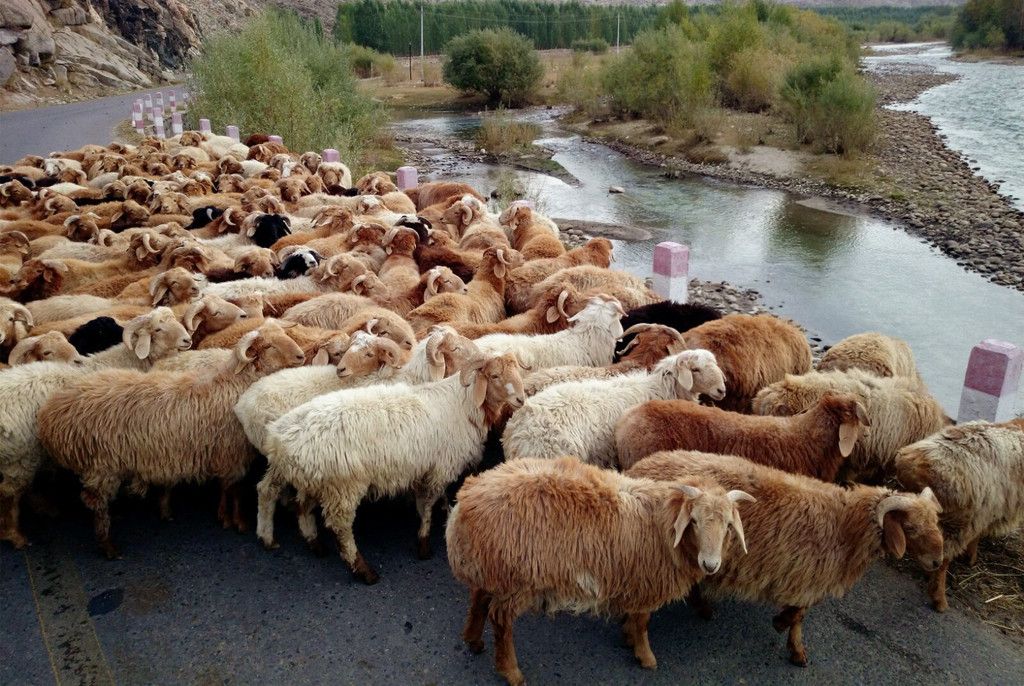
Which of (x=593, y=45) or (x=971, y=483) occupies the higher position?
(x=593, y=45)

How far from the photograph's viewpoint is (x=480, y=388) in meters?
4.80

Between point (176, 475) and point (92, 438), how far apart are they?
528 mm

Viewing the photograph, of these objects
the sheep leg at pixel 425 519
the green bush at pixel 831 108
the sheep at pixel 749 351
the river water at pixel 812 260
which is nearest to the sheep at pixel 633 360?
the sheep at pixel 749 351

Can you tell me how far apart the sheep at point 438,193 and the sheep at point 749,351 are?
600 centimetres

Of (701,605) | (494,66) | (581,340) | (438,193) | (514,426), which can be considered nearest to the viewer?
(701,605)

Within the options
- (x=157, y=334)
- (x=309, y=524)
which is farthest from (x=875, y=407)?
(x=157, y=334)

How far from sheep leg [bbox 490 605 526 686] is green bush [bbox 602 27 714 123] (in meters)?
28.4

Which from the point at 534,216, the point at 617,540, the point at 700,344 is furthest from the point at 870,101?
the point at 617,540

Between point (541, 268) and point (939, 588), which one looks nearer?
point (939, 588)

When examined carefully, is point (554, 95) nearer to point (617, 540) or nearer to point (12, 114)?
point (12, 114)

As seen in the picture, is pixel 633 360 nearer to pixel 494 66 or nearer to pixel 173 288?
pixel 173 288

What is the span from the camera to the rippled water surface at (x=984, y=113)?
25297 millimetres

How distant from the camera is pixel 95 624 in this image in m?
4.15

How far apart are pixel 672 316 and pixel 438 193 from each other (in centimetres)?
619
